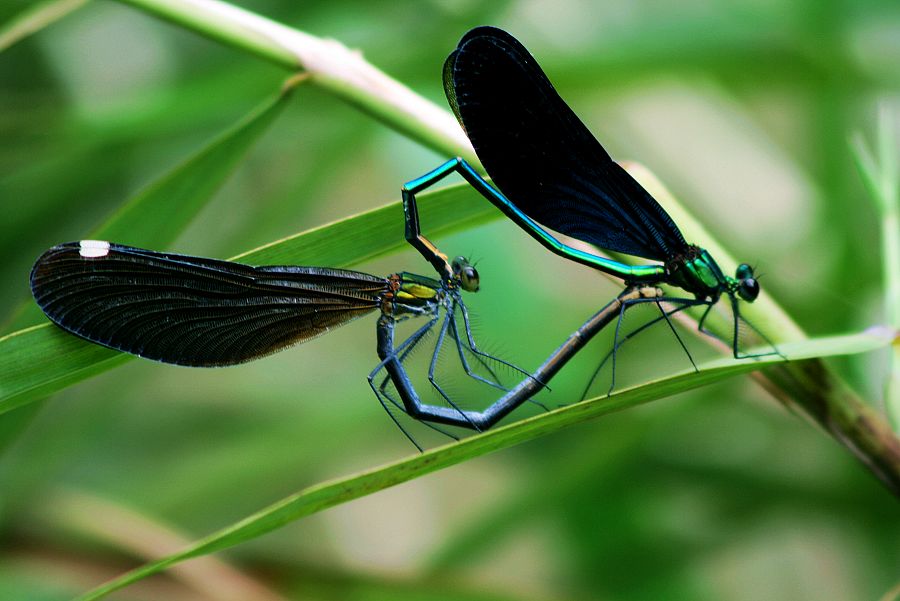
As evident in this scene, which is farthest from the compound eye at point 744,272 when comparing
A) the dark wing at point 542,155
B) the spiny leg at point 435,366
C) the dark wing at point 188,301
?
the dark wing at point 188,301

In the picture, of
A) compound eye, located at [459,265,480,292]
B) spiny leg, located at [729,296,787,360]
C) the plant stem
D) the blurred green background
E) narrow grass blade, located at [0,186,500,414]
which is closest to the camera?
narrow grass blade, located at [0,186,500,414]

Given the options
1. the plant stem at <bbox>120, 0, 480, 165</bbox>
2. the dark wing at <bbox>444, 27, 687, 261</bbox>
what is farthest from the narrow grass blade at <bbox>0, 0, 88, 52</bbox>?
the dark wing at <bbox>444, 27, 687, 261</bbox>

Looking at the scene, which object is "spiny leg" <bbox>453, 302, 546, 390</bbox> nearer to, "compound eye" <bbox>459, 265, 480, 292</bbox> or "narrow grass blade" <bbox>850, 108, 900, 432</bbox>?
"compound eye" <bbox>459, 265, 480, 292</bbox>

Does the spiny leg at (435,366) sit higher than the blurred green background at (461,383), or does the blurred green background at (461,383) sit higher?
the blurred green background at (461,383)

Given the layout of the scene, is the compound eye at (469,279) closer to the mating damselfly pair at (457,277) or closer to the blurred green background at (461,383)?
the mating damselfly pair at (457,277)

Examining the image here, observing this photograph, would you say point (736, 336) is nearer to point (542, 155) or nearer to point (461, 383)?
point (542, 155)
